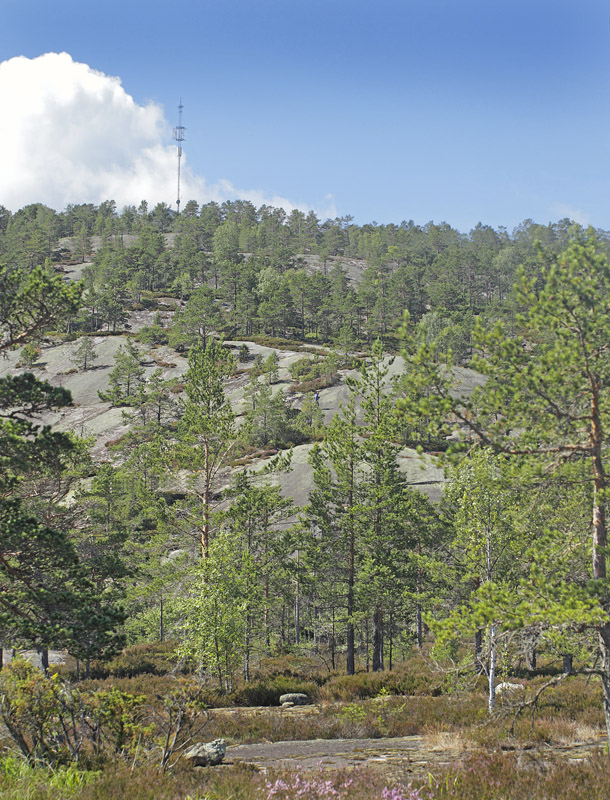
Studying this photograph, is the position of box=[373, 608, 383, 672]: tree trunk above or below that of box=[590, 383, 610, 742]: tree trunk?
below

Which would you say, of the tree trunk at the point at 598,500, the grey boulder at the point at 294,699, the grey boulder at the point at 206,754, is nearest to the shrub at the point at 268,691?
the grey boulder at the point at 294,699

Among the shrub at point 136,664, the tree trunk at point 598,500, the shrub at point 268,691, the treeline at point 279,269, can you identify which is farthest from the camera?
the treeline at point 279,269

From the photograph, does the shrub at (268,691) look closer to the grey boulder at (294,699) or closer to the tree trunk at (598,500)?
the grey boulder at (294,699)

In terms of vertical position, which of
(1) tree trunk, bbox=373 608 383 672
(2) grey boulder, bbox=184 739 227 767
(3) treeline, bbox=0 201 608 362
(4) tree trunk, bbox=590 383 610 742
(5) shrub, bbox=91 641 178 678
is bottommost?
(5) shrub, bbox=91 641 178 678

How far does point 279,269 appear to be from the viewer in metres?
126

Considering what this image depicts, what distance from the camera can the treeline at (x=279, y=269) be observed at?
94.6m

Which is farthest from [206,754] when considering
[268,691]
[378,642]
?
[378,642]

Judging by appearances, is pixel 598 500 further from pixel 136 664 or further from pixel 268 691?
pixel 136 664

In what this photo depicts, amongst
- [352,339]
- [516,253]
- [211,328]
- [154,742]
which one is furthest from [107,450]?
[516,253]

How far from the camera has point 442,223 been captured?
7751 inches

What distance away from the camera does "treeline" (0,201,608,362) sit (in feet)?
310

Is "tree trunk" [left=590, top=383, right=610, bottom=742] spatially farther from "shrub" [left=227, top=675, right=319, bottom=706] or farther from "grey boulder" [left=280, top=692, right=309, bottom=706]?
"shrub" [left=227, top=675, right=319, bottom=706]

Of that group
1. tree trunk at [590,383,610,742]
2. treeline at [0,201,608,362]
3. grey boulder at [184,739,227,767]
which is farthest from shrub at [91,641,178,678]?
treeline at [0,201,608,362]

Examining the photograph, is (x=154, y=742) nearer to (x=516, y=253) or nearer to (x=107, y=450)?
(x=107, y=450)
